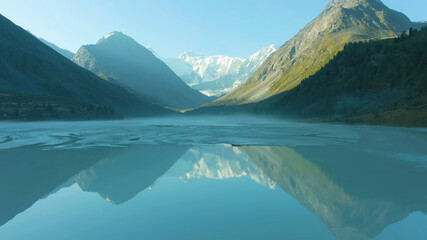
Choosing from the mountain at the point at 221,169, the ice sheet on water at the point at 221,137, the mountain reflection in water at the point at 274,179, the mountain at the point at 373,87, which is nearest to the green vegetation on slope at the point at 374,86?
the mountain at the point at 373,87

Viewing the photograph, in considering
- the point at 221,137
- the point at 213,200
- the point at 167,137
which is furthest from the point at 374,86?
the point at 213,200

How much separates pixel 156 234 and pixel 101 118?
160199 mm

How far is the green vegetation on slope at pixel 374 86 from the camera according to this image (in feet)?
246

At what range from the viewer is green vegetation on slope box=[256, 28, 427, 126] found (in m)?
75.1

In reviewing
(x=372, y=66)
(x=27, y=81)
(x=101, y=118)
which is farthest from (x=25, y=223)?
(x=27, y=81)

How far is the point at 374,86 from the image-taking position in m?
99.8

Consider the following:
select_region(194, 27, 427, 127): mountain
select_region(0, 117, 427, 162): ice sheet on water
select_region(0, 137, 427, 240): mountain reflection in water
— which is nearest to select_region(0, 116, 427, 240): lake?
select_region(0, 137, 427, 240): mountain reflection in water

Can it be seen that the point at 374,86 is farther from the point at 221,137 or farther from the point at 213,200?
the point at 213,200

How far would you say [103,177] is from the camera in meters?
15.4

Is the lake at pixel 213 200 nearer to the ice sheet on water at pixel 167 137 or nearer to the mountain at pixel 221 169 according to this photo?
the mountain at pixel 221 169

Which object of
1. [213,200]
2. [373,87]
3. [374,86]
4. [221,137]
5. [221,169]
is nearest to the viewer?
[213,200]

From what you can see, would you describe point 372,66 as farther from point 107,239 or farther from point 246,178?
point 107,239

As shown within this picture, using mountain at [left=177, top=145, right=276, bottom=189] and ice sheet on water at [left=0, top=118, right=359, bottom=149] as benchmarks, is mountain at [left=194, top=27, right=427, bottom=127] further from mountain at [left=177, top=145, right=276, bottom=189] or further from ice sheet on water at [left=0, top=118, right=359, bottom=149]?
mountain at [left=177, top=145, right=276, bottom=189]

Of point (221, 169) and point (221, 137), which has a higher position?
point (221, 137)
